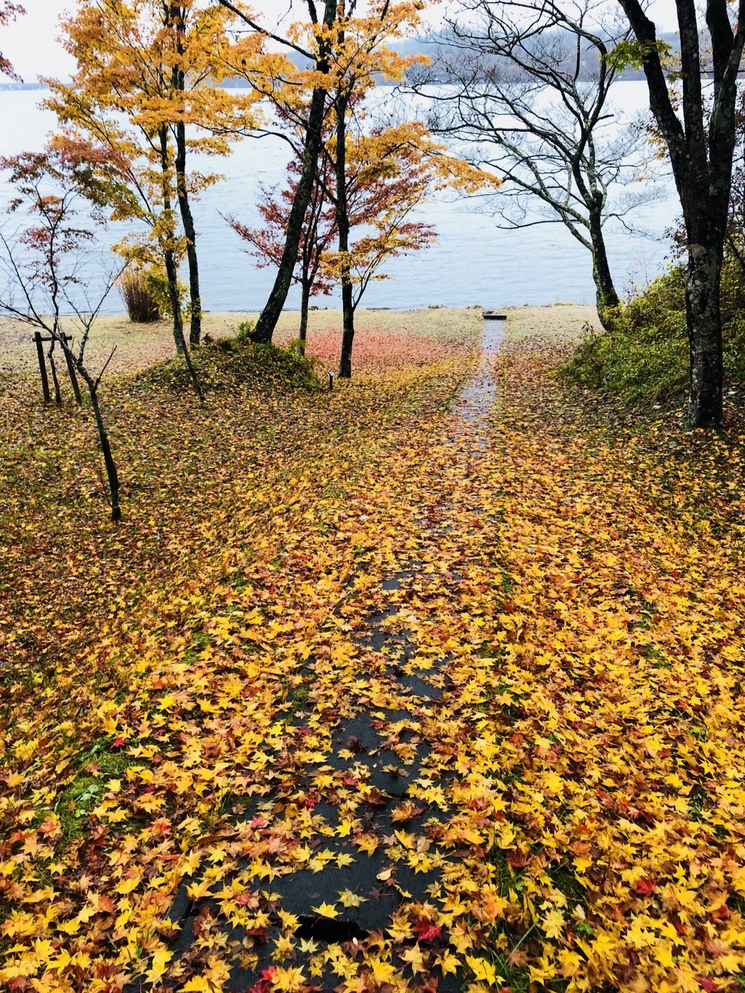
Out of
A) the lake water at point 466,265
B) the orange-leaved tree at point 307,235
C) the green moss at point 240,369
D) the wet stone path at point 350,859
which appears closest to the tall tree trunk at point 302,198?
the green moss at point 240,369

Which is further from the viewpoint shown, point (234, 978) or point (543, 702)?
point (543, 702)

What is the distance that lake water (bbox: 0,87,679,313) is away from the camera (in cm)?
4056

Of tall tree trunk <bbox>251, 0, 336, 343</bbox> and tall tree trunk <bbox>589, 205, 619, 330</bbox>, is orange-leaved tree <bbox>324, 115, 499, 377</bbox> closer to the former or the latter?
tall tree trunk <bbox>251, 0, 336, 343</bbox>

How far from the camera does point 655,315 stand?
1379cm

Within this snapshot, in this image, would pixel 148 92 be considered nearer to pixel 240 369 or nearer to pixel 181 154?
pixel 181 154

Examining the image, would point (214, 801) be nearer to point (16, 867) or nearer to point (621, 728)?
point (16, 867)

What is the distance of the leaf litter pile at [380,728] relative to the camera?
2.97 m

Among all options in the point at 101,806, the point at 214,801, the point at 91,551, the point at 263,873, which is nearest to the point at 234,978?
the point at 263,873

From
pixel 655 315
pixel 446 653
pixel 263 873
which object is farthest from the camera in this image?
pixel 655 315

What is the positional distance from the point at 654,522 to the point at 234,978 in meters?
6.28

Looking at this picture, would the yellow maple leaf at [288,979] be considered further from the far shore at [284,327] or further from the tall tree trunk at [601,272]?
the tall tree trunk at [601,272]

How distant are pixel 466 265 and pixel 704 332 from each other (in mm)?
48467

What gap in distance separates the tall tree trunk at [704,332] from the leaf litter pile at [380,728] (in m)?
0.51

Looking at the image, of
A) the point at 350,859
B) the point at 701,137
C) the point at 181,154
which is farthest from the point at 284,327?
the point at 350,859
